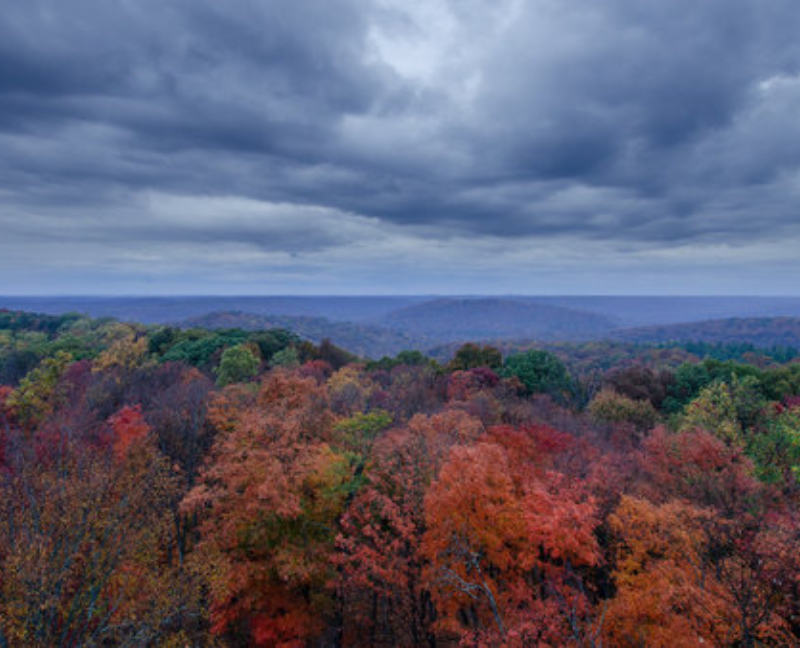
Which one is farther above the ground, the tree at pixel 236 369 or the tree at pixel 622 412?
the tree at pixel 236 369

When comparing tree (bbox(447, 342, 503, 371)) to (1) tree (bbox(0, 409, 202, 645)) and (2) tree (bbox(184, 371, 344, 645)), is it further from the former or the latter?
(1) tree (bbox(0, 409, 202, 645))

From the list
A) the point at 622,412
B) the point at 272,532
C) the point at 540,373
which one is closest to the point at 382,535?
the point at 272,532

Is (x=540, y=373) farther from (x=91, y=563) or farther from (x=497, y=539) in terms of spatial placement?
(x=91, y=563)

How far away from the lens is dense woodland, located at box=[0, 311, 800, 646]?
Answer: 1418 cm

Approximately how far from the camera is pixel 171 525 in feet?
71.2

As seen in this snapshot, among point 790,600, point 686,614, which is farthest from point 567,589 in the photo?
point 790,600

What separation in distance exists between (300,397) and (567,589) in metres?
20.1

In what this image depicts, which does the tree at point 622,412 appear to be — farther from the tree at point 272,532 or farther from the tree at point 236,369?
the tree at point 236,369

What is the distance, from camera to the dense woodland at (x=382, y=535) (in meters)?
14.2

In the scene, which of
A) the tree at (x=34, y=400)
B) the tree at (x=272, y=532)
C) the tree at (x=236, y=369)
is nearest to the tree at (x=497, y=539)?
the tree at (x=272, y=532)

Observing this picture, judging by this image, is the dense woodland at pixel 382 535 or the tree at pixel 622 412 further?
the tree at pixel 622 412

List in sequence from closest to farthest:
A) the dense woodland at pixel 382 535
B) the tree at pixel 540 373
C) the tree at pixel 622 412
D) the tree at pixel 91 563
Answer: the tree at pixel 91 563, the dense woodland at pixel 382 535, the tree at pixel 622 412, the tree at pixel 540 373

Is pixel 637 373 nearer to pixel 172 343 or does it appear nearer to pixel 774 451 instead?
pixel 774 451

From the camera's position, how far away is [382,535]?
817 inches
